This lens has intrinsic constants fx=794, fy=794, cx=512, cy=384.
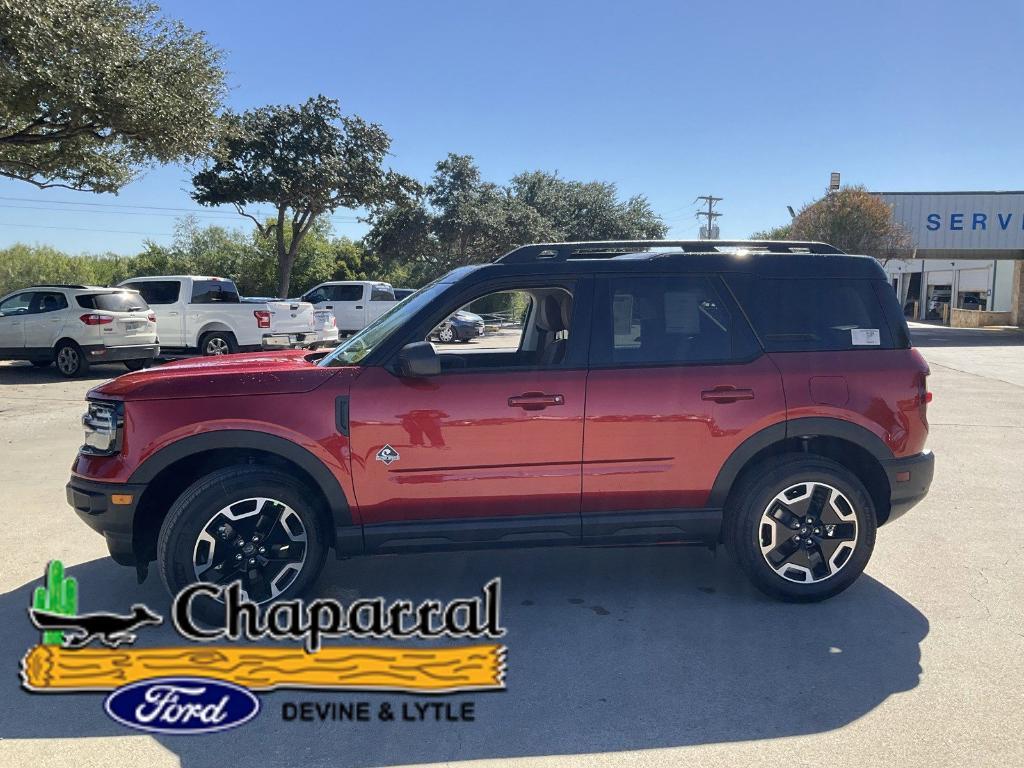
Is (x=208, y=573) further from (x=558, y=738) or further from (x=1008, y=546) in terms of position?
(x=1008, y=546)

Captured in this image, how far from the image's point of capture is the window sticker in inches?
173

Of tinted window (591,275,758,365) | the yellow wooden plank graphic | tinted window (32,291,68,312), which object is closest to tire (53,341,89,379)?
tinted window (32,291,68,312)

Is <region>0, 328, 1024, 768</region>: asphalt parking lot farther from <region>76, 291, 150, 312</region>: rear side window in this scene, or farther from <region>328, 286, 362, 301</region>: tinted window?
<region>328, 286, 362, 301</region>: tinted window

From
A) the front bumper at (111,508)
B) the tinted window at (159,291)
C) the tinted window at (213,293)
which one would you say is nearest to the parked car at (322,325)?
the tinted window at (213,293)

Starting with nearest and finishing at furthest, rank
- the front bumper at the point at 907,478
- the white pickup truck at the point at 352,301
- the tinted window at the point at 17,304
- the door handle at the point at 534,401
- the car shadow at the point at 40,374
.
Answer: the door handle at the point at 534,401, the front bumper at the point at 907,478, the car shadow at the point at 40,374, the tinted window at the point at 17,304, the white pickup truck at the point at 352,301

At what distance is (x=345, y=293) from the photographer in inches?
925

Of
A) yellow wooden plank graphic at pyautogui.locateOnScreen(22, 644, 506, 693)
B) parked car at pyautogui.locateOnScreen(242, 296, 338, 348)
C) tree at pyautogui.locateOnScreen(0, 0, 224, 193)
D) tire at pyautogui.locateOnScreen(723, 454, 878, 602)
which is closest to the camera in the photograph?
yellow wooden plank graphic at pyautogui.locateOnScreen(22, 644, 506, 693)

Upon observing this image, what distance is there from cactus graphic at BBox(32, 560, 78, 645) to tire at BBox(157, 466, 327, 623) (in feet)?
2.19

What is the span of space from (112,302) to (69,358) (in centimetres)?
129

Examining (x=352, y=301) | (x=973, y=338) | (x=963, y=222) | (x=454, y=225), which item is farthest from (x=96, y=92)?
(x=963, y=222)

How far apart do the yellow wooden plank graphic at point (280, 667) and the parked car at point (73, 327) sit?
12.2 metres

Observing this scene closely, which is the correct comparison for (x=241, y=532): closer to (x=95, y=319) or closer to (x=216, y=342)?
(x=95, y=319)

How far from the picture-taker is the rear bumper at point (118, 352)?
14555mm

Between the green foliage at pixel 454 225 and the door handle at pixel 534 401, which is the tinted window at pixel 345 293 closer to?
the green foliage at pixel 454 225
